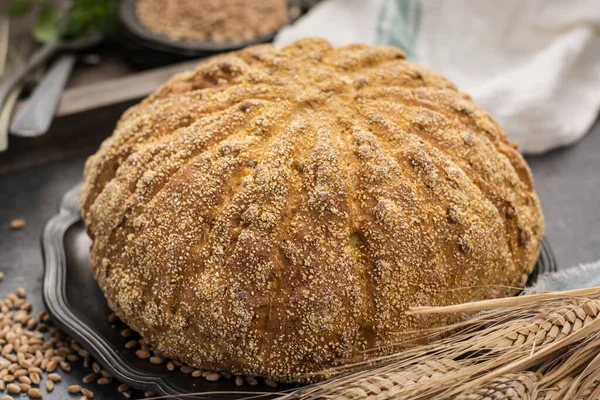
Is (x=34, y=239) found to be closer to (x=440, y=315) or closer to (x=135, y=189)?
(x=135, y=189)

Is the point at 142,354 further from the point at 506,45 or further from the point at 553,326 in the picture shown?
the point at 506,45

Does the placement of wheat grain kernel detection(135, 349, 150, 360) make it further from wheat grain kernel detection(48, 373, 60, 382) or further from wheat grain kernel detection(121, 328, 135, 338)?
wheat grain kernel detection(48, 373, 60, 382)

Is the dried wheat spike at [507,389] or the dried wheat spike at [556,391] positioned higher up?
the dried wheat spike at [556,391]

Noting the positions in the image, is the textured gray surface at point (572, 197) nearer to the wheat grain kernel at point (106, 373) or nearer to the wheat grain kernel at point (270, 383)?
the wheat grain kernel at point (270, 383)

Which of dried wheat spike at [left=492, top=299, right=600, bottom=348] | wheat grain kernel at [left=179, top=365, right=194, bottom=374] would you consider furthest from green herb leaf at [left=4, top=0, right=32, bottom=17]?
dried wheat spike at [left=492, top=299, right=600, bottom=348]

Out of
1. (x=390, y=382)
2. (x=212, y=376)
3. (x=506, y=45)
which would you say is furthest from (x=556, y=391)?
(x=506, y=45)

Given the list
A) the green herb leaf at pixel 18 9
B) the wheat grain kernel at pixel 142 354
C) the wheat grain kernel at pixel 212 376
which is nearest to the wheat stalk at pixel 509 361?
Answer: the wheat grain kernel at pixel 212 376
